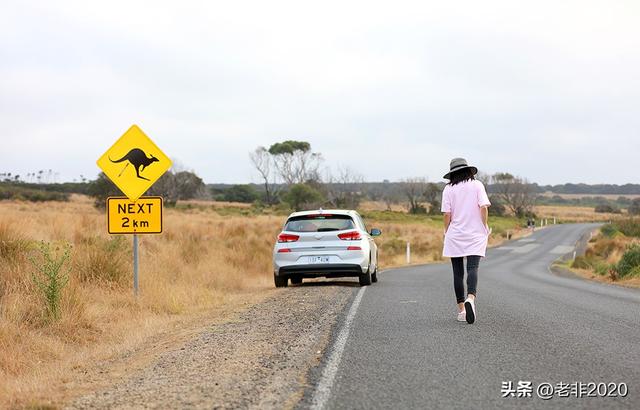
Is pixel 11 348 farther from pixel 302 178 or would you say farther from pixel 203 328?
pixel 302 178

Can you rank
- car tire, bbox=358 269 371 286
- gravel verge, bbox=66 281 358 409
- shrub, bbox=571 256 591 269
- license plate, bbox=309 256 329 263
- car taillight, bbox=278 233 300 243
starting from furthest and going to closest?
shrub, bbox=571 256 591 269 → car tire, bbox=358 269 371 286 → car taillight, bbox=278 233 300 243 → license plate, bbox=309 256 329 263 → gravel verge, bbox=66 281 358 409

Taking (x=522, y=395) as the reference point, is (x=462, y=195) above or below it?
above

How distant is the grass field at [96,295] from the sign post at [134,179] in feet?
3.64

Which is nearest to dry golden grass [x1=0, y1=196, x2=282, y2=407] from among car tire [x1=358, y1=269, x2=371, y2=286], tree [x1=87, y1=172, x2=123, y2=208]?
car tire [x1=358, y1=269, x2=371, y2=286]

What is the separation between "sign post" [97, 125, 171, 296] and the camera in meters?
12.9

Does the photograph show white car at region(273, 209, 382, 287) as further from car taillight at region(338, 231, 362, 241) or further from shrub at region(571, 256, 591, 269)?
shrub at region(571, 256, 591, 269)

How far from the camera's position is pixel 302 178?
11356 centimetres

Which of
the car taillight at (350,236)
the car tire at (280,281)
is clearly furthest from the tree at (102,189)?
the car taillight at (350,236)

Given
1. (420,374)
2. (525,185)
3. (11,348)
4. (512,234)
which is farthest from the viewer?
(525,185)

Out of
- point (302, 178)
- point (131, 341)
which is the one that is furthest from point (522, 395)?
point (302, 178)

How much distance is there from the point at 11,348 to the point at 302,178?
10503cm

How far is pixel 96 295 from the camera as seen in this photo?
12.9 meters

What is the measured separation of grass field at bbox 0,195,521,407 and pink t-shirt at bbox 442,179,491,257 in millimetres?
4128

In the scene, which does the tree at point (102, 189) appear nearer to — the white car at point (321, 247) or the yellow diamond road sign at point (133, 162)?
the white car at point (321, 247)
